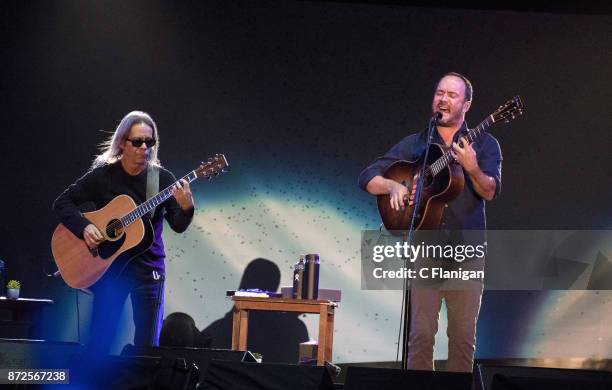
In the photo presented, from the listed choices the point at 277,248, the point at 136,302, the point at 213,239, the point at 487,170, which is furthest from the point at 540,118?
the point at 136,302

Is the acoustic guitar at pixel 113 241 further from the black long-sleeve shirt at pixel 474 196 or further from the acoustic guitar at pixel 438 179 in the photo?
the black long-sleeve shirt at pixel 474 196

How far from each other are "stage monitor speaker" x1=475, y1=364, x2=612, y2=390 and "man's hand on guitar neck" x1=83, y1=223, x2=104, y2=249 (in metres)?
3.07

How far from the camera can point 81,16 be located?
7449 millimetres

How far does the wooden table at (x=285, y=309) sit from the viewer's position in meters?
6.21

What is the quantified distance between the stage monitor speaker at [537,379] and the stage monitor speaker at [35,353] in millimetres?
1892

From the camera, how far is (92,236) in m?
5.98

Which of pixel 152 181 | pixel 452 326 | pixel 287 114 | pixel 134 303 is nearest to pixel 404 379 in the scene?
pixel 452 326

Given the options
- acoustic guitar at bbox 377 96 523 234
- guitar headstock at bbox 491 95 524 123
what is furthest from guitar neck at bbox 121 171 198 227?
guitar headstock at bbox 491 95 524 123

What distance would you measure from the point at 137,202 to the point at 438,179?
2.11 metres

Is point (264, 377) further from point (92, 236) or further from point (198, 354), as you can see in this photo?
point (92, 236)

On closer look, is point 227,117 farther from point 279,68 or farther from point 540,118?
point 540,118

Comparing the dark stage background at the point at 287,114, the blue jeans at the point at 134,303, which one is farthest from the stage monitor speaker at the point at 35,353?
the dark stage background at the point at 287,114

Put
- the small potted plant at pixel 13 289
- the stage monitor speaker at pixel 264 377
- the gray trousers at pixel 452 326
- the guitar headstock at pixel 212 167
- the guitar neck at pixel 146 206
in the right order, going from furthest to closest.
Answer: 1. the small potted plant at pixel 13 289
2. the guitar headstock at pixel 212 167
3. the guitar neck at pixel 146 206
4. the gray trousers at pixel 452 326
5. the stage monitor speaker at pixel 264 377

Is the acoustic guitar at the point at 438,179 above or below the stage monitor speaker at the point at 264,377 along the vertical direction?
above
